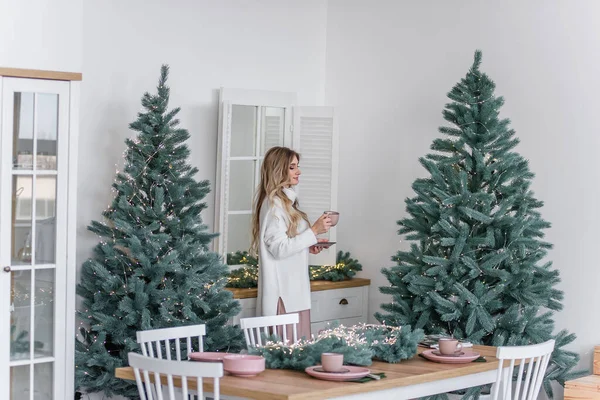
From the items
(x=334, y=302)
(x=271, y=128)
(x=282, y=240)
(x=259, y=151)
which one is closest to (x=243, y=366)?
(x=282, y=240)

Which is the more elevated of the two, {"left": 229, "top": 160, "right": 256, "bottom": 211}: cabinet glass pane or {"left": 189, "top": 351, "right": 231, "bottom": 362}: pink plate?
{"left": 229, "top": 160, "right": 256, "bottom": 211}: cabinet glass pane

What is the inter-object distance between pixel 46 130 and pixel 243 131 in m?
1.83

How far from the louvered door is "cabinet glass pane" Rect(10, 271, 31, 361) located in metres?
2.35

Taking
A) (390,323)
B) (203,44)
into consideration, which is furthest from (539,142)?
(203,44)

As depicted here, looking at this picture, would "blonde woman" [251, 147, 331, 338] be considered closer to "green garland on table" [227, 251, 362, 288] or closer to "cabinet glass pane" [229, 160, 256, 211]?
"green garland on table" [227, 251, 362, 288]

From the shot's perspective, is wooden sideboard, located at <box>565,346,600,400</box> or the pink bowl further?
wooden sideboard, located at <box>565,346,600,400</box>

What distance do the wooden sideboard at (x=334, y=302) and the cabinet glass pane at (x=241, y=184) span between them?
0.67m

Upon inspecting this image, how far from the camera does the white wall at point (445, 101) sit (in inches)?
219

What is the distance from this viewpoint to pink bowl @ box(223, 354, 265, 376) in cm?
353

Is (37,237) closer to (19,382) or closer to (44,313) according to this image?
(44,313)

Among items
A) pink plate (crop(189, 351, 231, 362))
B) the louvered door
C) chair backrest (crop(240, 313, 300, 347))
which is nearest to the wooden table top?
pink plate (crop(189, 351, 231, 362))

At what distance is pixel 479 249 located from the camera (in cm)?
529

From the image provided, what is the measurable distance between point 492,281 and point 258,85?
2343mm

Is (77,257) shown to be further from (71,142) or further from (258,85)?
(258,85)
